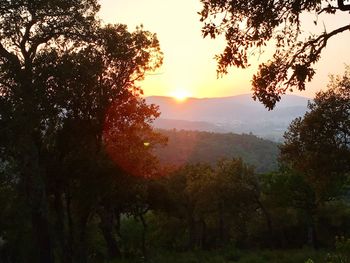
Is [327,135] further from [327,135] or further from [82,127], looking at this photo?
[82,127]

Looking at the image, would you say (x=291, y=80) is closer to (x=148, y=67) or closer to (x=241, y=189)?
(x=148, y=67)

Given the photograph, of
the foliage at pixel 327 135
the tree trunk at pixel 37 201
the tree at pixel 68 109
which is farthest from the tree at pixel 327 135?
the tree trunk at pixel 37 201

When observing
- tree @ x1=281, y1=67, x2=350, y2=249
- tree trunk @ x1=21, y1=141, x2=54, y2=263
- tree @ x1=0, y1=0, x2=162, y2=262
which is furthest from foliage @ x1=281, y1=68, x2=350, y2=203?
tree trunk @ x1=21, y1=141, x2=54, y2=263

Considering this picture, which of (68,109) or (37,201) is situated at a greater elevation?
(68,109)

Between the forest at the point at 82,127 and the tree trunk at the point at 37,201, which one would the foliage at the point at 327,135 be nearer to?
the forest at the point at 82,127

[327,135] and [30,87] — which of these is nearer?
[30,87]

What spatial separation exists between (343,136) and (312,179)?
108 inches

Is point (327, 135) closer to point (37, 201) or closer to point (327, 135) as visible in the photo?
point (327, 135)

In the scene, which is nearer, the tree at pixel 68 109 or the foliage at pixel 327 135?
the tree at pixel 68 109

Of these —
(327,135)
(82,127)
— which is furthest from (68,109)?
(327,135)

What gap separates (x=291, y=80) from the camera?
1212 centimetres

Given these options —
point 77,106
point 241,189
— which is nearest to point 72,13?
point 77,106

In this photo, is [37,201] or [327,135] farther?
[327,135]

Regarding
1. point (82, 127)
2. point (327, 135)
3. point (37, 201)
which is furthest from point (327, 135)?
point (37, 201)
